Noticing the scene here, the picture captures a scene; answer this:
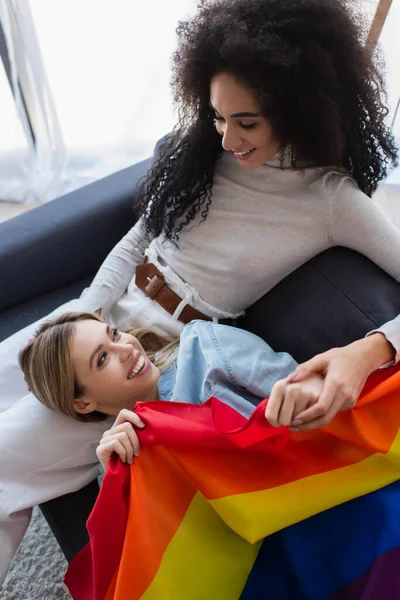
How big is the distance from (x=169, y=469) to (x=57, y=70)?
1.82 meters

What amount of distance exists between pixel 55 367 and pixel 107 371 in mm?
100

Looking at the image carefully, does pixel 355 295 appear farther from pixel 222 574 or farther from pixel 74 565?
pixel 74 565

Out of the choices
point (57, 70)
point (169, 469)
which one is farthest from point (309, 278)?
point (57, 70)

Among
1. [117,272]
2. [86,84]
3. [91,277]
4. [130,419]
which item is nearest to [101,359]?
[130,419]

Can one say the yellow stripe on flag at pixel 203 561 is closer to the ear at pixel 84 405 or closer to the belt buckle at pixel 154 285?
the ear at pixel 84 405

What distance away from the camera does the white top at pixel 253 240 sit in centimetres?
98

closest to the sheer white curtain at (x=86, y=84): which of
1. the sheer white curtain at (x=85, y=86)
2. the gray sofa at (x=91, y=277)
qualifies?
the sheer white curtain at (x=85, y=86)

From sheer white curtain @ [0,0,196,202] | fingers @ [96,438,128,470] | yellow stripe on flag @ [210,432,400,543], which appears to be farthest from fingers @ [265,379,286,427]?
Result: sheer white curtain @ [0,0,196,202]

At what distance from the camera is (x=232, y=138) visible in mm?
946

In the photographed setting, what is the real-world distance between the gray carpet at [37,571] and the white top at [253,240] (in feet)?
1.87

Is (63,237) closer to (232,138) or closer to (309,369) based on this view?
(232,138)

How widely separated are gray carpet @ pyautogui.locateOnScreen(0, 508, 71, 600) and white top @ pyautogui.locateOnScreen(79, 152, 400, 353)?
22.4 inches

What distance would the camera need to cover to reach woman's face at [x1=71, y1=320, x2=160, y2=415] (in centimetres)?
96

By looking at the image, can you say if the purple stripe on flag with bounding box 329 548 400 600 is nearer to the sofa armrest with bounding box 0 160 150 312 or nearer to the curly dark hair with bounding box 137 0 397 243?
the curly dark hair with bounding box 137 0 397 243
